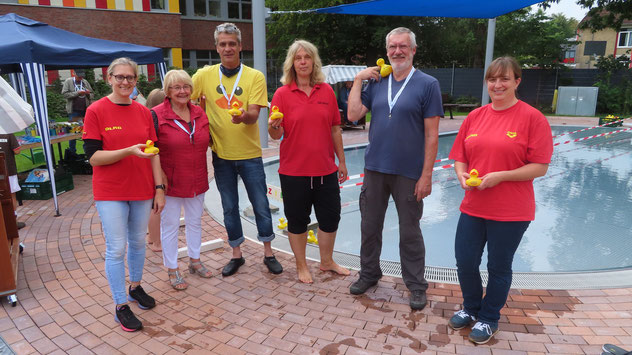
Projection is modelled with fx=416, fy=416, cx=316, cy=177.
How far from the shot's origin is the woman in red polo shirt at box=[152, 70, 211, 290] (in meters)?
3.25

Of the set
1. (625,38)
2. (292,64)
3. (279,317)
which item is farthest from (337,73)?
(625,38)

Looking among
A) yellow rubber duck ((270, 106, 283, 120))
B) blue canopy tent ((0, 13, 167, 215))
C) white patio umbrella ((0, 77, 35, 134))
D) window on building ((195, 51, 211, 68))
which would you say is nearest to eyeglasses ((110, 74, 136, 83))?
yellow rubber duck ((270, 106, 283, 120))

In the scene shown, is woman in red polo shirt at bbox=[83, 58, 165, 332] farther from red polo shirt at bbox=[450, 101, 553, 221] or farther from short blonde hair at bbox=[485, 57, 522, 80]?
short blonde hair at bbox=[485, 57, 522, 80]

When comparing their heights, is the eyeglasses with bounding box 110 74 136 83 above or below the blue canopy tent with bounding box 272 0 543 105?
below

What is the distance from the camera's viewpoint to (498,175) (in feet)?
8.00

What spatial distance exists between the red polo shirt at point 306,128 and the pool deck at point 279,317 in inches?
41.6

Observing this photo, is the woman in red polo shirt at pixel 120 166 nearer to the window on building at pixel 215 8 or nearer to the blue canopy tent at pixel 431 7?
the blue canopy tent at pixel 431 7

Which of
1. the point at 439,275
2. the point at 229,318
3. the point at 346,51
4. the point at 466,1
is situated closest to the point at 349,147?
the point at 466,1

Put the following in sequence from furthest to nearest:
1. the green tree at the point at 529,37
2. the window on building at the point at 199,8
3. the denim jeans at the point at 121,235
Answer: the window on building at the point at 199,8, the green tree at the point at 529,37, the denim jeans at the point at 121,235

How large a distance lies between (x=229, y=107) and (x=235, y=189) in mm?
758

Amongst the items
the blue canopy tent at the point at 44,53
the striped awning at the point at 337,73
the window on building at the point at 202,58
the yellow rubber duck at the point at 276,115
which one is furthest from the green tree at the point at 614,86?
the window on building at the point at 202,58

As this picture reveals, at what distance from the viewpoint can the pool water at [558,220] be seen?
14.2 ft

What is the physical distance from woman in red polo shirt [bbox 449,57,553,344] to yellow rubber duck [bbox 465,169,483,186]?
0.03 m

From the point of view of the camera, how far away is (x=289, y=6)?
24.4 m
